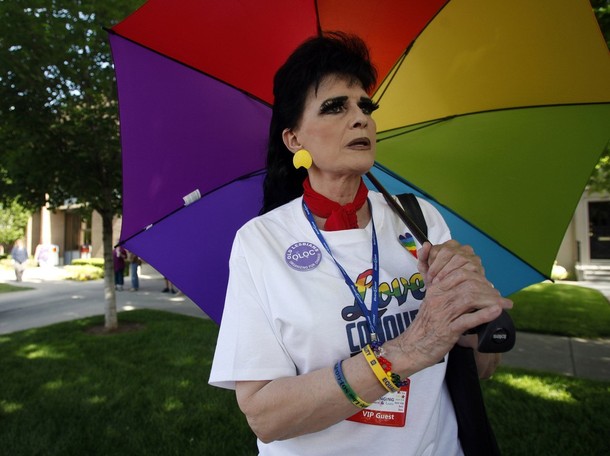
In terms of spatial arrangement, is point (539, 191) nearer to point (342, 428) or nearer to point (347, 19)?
point (347, 19)

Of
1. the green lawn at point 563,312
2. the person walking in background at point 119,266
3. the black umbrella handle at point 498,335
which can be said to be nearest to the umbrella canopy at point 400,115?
the black umbrella handle at point 498,335

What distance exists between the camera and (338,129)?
1.53 meters

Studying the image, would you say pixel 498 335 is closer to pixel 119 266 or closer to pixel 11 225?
pixel 119 266

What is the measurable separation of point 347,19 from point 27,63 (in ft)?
19.6

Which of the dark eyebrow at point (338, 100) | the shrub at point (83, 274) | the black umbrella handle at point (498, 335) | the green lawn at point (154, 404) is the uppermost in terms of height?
the dark eyebrow at point (338, 100)

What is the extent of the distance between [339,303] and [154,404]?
3.83 metres

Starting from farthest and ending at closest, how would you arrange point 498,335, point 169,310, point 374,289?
point 169,310 < point 374,289 < point 498,335

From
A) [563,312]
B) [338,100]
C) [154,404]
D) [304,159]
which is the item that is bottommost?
[154,404]

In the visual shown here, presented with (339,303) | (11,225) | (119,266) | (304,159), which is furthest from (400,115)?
(11,225)

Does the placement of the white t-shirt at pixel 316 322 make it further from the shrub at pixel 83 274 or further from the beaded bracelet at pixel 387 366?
the shrub at pixel 83 274

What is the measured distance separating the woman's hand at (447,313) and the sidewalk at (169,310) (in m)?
5.15

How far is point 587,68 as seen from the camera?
1.73 metres

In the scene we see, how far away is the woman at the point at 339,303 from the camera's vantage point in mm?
1135

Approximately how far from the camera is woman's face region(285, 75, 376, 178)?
59.9 inches
